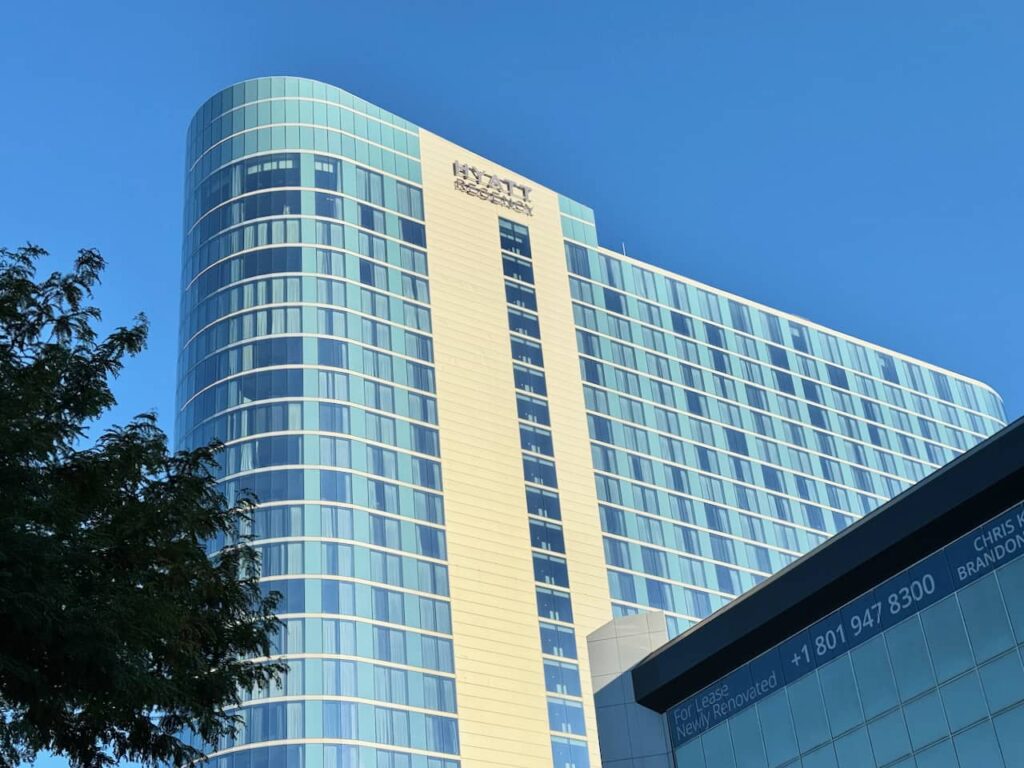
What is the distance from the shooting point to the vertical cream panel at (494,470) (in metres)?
104

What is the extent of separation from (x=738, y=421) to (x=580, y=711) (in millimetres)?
40222

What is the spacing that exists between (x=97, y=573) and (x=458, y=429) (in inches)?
3550

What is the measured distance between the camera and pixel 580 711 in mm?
108062

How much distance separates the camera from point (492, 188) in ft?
431

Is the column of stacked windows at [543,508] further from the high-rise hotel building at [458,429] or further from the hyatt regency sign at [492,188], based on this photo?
the hyatt regency sign at [492,188]

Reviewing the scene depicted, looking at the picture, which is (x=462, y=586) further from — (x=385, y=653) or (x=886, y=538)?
(x=886, y=538)

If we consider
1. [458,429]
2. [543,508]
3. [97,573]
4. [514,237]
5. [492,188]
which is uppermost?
[492,188]

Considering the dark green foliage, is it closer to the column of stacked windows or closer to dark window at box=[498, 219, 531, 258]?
the column of stacked windows

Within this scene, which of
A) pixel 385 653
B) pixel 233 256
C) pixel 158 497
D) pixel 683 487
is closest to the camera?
pixel 158 497

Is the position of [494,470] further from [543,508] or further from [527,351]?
[527,351]

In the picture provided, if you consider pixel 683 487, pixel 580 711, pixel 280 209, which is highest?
pixel 280 209

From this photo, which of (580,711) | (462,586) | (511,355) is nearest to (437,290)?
(511,355)

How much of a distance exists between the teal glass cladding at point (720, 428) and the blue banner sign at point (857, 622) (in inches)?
2600

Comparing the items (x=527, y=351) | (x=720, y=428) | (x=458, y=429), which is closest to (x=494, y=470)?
(x=458, y=429)
